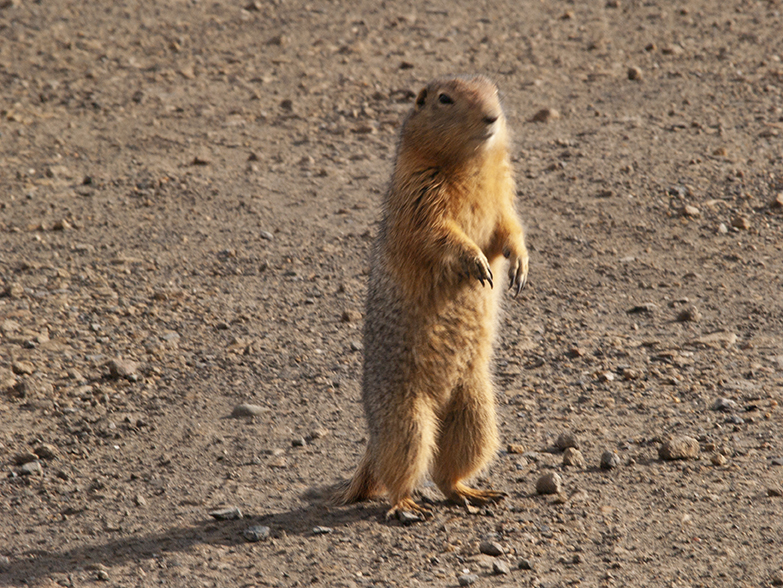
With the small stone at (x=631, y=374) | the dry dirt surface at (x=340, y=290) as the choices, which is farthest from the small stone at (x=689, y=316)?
the small stone at (x=631, y=374)

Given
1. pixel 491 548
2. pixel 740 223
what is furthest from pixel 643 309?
pixel 491 548

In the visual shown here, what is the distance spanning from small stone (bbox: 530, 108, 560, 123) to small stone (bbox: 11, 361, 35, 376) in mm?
5140

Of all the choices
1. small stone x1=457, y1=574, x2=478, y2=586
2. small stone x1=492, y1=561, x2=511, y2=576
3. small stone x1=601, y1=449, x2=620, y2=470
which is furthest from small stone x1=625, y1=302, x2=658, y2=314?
small stone x1=457, y1=574, x2=478, y2=586

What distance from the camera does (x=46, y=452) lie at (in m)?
5.07

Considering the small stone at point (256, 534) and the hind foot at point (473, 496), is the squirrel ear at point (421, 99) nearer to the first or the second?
the hind foot at point (473, 496)

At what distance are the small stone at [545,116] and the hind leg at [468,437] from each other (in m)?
4.88

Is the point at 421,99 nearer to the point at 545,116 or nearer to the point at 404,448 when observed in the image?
the point at 404,448

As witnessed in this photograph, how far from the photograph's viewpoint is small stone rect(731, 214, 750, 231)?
24.3ft

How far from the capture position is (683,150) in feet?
27.9

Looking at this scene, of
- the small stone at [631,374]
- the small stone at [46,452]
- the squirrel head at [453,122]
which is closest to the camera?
the squirrel head at [453,122]

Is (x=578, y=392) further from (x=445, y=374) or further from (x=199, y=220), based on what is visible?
(x=199, y=220)

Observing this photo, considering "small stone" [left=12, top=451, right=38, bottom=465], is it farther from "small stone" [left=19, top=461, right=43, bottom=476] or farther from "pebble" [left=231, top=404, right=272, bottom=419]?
"pebble" [left=231, top=404, right=272, bottom=419]

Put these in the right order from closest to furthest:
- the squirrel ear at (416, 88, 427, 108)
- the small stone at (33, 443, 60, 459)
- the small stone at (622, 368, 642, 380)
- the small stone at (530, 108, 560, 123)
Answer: the squirrel ear at (416, 88, 427, 108), the small stone at (33, 443, 60, 459), the small stone at (622, 368, 642, 380), the small stone at (530, 108, 560, 123)

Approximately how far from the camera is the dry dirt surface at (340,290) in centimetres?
436
